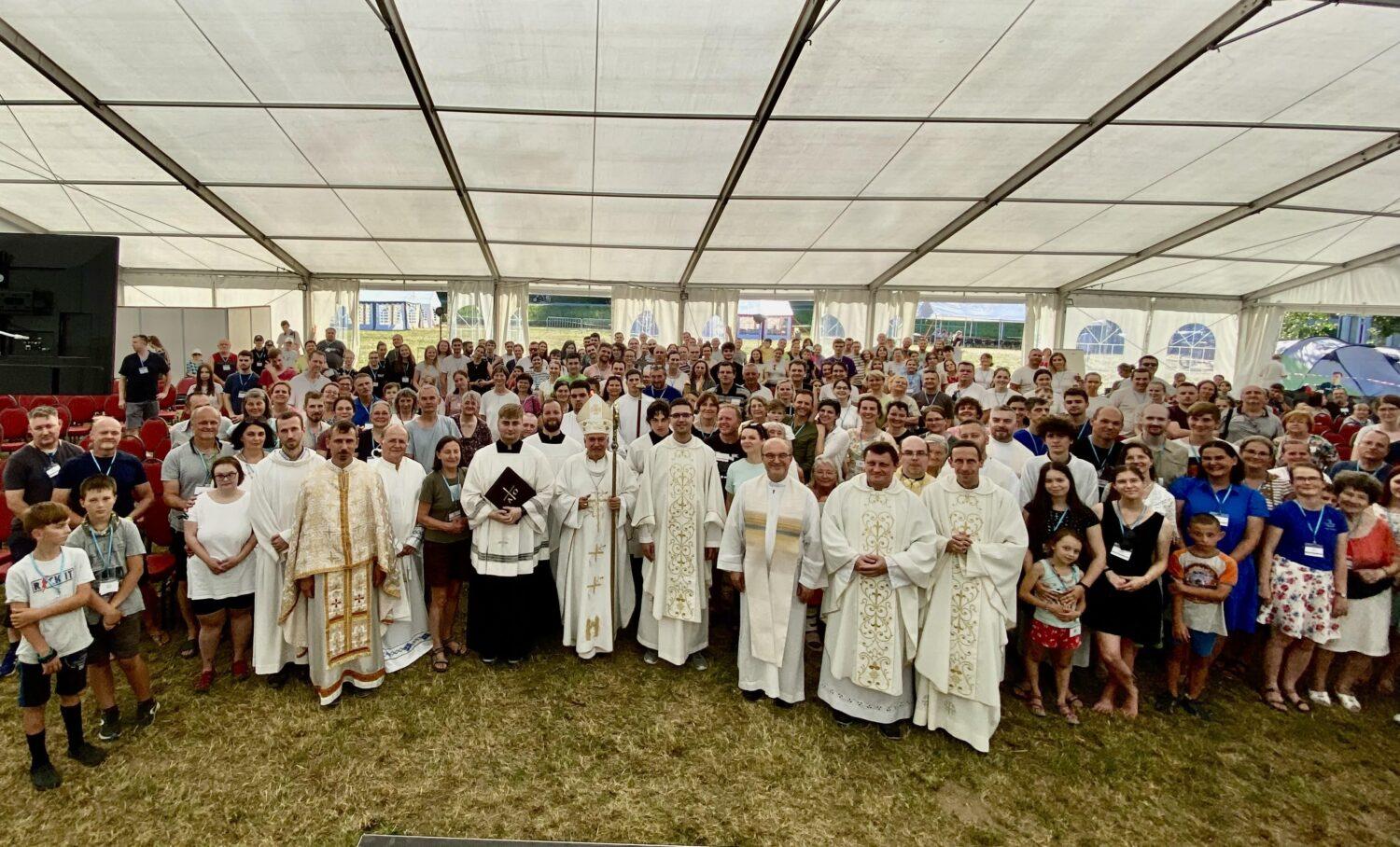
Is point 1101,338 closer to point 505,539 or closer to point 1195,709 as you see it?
point 1195,709

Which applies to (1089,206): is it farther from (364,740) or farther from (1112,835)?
(364,740)

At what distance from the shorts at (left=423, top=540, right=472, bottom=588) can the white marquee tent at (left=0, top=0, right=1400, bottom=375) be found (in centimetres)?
493

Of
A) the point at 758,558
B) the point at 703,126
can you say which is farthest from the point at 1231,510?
the point at 703,126

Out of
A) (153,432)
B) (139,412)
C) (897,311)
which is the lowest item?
(153,432)

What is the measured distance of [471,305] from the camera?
15789mm

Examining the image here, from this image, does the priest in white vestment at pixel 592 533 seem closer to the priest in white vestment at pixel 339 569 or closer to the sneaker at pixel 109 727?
the priest in white vestment at pixel 339 569

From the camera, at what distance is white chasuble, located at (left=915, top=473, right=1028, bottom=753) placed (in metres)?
3.74

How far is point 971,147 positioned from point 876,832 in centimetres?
830

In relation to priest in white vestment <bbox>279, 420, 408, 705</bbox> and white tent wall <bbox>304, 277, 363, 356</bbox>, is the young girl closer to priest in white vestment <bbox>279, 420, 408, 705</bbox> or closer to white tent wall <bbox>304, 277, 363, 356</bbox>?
priest in white vestment <bbox>279, 420, 408, 705</bbox>

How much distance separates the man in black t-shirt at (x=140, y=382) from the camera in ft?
28.5

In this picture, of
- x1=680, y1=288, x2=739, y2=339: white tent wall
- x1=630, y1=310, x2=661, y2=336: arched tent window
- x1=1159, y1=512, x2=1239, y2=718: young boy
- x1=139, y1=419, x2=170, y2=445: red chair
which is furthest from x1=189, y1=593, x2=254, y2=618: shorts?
x1=680, y1=288, x2=739, y2=339: white tent wall

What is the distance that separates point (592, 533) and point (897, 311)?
531 inches

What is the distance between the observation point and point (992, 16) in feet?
18.9

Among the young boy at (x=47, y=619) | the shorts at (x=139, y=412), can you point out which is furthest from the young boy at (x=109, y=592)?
the shorts at (x=139, y=412)
